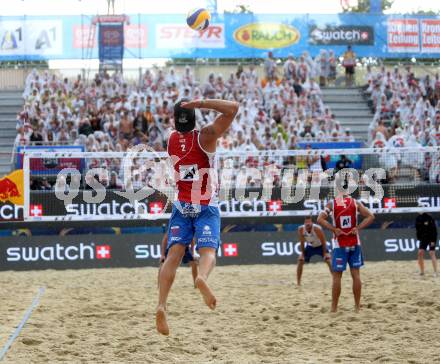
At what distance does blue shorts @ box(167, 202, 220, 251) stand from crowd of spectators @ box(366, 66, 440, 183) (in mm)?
11309

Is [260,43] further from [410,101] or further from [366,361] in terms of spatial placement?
[366,361]

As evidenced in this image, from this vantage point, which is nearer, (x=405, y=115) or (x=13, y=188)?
(x=13, y=188)

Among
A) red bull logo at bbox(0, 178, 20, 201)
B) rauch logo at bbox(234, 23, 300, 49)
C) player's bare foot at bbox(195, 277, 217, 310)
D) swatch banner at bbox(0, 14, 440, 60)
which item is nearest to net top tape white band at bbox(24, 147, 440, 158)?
red bull logo at bbox(0, 178, 20, 201)

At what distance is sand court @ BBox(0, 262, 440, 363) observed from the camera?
26.6ft

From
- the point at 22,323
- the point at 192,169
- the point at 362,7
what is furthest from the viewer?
the point at 362,7

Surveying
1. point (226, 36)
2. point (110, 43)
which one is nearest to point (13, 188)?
point (110, 43)

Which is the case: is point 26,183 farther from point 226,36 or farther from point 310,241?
point 226,36

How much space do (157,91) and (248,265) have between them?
6.68 metres

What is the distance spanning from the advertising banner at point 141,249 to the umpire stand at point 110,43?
7.77 metres

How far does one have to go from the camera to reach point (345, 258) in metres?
10.6

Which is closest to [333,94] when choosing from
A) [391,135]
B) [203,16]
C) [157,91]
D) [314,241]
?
[391,135]

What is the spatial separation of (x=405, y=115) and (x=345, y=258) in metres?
12.6

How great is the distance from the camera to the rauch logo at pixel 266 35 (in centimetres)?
2503

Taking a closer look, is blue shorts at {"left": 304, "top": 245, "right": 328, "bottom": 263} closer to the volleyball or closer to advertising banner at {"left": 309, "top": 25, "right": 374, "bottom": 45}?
the volleyball
